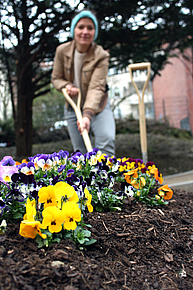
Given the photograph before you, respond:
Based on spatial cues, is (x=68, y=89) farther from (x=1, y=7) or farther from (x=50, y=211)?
(x=1, y=7)

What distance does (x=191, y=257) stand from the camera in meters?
1.35

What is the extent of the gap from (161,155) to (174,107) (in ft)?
32.2

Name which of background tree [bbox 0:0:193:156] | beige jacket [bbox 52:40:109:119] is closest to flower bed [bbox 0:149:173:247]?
beige jacket [bbox 52:40:109:119]

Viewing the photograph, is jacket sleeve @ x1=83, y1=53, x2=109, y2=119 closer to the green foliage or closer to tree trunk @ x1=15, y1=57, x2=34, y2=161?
tree trunk @ x1=15, y1=57, x2=34, y2=161

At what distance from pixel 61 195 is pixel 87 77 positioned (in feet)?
6.66

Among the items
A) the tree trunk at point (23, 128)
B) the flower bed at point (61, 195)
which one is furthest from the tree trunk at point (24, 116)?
the flower bed at point (61, 195)

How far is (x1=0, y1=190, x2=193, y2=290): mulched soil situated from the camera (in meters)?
0.95

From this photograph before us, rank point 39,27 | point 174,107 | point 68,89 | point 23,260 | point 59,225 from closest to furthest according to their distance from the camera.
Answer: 1. point 23,260
2. point 59,225
3. point 68,89
4. point 39,27
5. point 174,107

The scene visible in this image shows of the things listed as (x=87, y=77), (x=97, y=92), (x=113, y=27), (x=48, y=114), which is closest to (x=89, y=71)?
(x=87, y=77)

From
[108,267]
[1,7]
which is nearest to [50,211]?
[108,267]

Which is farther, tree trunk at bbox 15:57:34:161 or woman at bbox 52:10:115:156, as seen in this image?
tree trunk at bbox 15:57:34:161

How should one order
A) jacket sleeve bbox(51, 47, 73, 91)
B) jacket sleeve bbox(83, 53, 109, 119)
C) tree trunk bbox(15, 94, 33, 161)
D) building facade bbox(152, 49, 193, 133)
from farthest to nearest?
building facade bbox(152, 49, 193, 133) → tree trunk bbox(15, 94, 33, 161) → jacket sleeve bbox(51, 47, 73, 91) → jacket sleeve bbox(83, 53, 109, 119)

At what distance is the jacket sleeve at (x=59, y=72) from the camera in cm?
293

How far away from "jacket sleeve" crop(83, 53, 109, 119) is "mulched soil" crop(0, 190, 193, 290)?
1259 millimetres
